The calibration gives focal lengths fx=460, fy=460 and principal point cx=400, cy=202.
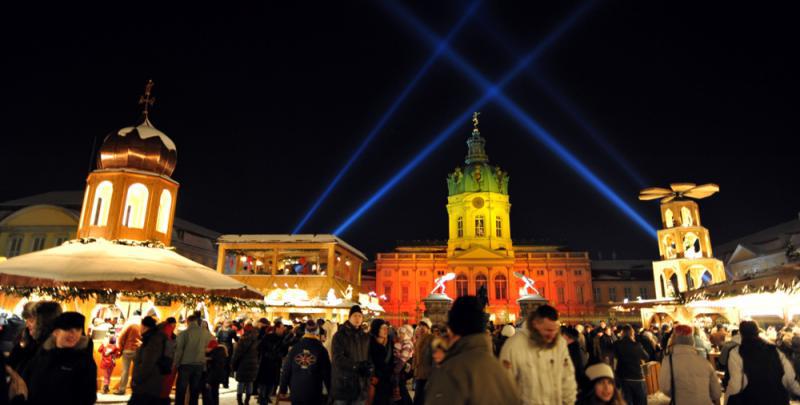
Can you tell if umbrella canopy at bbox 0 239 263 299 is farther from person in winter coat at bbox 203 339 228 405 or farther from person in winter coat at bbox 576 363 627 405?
person in winter coat at bbox 576 363 627 405

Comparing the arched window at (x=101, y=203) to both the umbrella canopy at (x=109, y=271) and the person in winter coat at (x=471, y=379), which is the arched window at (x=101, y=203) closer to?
the umbrella canopy at (x=109, y=271)

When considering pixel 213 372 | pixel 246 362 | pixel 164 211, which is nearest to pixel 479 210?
Result: pixel 164 211

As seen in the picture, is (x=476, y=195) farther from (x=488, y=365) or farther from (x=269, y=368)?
(x=488, y=365)

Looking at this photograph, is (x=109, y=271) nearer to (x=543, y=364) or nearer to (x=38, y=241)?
(x=543, y=364)

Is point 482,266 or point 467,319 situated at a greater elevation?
point 482,266

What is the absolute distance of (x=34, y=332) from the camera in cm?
478

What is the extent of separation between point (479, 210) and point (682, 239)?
2782 cm

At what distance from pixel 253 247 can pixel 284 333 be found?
2522 centimetres

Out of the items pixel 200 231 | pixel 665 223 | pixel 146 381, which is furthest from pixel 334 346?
pixel 200 231

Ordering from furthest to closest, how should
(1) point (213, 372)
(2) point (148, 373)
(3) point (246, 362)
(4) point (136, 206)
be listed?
(4) point (136, 206) < (3) point (246, 362) < (1) point (213, 372) < (2) point (148, 373)

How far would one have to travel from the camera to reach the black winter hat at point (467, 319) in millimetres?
3264

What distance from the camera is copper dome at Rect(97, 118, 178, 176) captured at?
14039mm

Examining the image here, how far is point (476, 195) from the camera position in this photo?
5562cm

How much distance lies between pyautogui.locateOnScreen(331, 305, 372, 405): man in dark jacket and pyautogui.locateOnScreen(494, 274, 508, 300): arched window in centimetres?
4657
